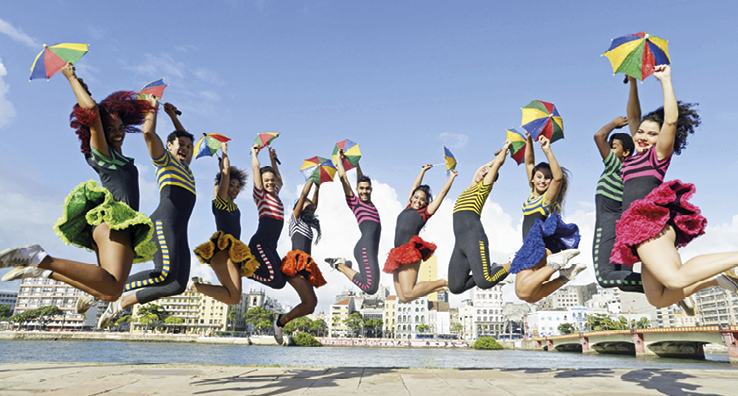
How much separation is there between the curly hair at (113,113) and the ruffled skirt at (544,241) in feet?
20.0

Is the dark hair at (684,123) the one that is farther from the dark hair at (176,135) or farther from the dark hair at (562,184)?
the dark hair at (176,135)

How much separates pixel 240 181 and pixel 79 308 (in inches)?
143

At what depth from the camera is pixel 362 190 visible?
9594mm

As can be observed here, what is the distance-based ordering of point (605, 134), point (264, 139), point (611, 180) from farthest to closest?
point (264, 139) → point (605, 134) → point (611, 180)

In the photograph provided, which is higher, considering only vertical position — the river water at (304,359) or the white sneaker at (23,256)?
the white sneaker at (23,256)

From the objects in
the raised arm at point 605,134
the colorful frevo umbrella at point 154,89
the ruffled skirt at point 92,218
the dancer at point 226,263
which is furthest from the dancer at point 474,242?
the colorful frevo umbrella at point 154,89

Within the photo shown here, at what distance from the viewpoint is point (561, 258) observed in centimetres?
654

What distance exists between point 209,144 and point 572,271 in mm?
6839

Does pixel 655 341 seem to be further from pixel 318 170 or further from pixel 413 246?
pixel 318 170

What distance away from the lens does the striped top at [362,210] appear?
952cm

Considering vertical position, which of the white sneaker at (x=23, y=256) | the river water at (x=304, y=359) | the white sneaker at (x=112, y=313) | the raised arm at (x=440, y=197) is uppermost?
the raised arm at (x=440, y=197)

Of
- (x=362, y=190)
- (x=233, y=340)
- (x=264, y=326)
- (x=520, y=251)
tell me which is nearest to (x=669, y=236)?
(x=520, y=251)

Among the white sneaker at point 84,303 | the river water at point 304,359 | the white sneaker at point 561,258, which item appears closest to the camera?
the white sneaker at point 84,303

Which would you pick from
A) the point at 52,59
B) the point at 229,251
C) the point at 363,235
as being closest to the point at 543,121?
the point at 363,235
